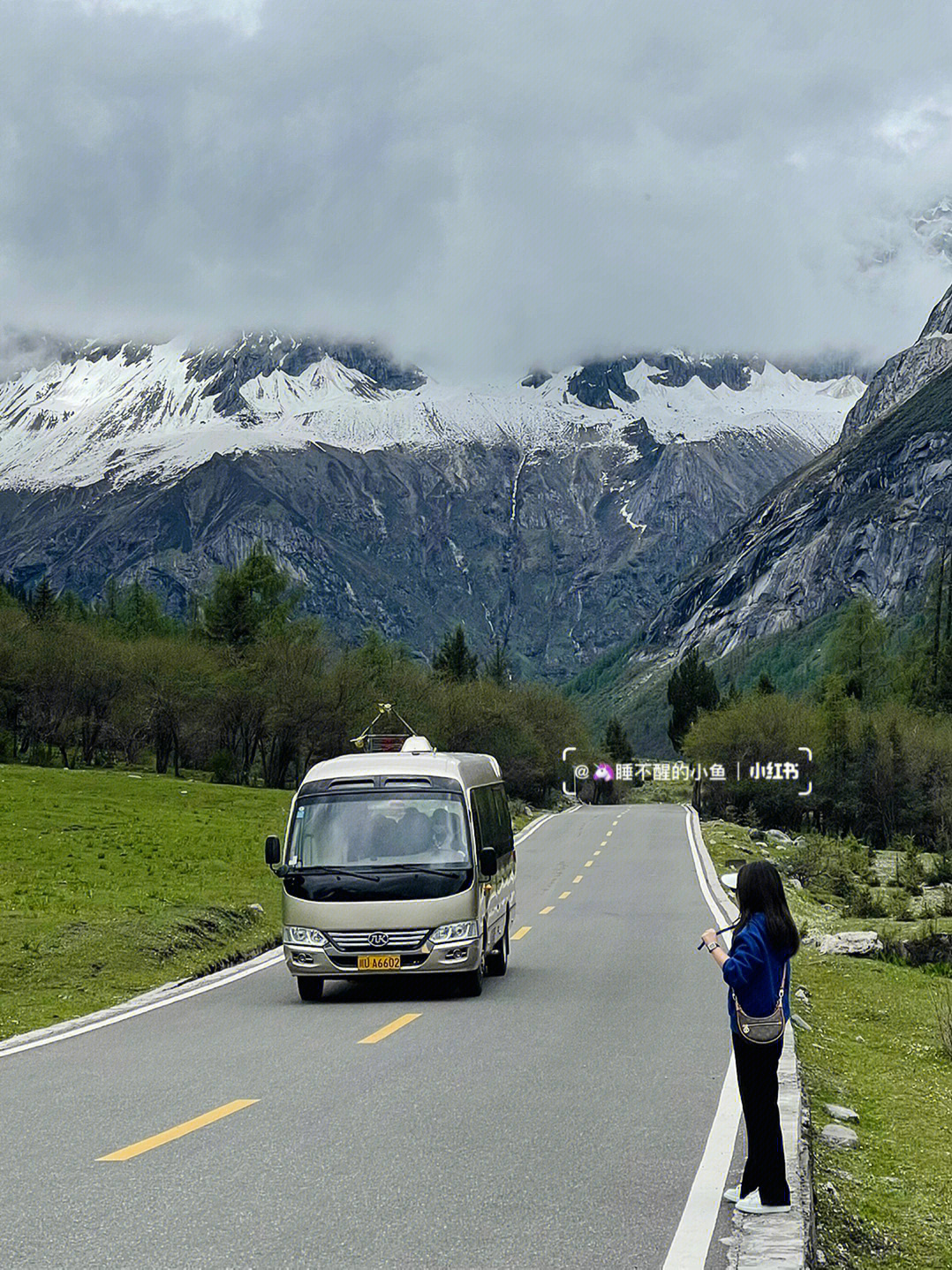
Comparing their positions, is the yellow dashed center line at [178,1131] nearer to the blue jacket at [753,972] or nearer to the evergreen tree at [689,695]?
the blue jacket at [753,972]

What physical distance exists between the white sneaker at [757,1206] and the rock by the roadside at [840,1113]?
4.16m

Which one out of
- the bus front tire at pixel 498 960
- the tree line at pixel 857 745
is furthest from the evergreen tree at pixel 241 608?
the bus front tire at pixel 498 960

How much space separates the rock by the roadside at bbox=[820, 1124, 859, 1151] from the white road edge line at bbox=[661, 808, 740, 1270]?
2.11 feet

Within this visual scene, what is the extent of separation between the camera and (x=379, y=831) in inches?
703

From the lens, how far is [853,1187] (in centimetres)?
898

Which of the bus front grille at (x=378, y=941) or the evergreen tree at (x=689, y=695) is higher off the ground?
the evergreen tree at (x=689, y=695)

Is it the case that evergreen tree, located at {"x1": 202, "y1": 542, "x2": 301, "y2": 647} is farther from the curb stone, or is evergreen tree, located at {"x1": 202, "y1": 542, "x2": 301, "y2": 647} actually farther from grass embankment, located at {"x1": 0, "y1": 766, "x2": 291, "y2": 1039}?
the curb stone

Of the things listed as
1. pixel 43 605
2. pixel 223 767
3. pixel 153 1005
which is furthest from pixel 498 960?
pixel 43 605

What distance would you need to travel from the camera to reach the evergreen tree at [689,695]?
16812 cm

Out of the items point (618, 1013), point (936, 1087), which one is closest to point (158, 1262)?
point (936, 1087)

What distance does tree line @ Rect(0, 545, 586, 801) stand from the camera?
284 ft

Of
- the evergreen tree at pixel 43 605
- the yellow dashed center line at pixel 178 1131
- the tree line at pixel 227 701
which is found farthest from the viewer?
the evergreen tree at pixel 43 605

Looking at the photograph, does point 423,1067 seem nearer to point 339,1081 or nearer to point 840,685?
point 339,1081

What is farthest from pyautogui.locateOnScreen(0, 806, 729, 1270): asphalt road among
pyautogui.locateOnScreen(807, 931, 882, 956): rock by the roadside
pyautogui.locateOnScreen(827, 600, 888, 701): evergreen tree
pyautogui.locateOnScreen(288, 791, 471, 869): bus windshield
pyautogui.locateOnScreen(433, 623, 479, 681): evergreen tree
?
pyautogui.locateOnScreen(433, 623, 479, 681): evergreen tree
